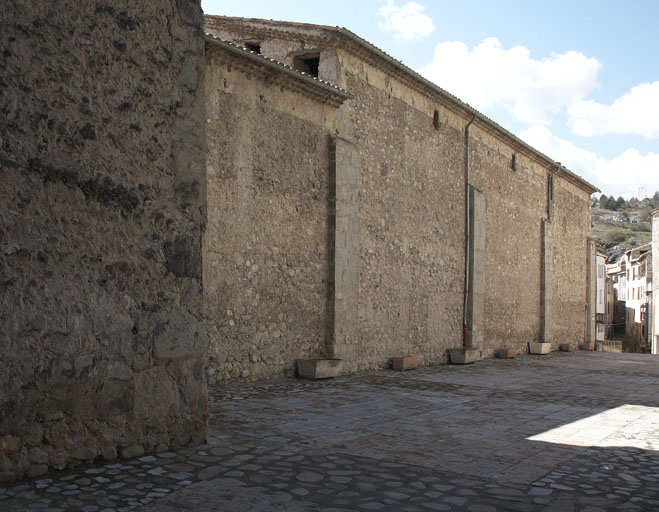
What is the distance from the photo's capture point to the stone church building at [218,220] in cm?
418

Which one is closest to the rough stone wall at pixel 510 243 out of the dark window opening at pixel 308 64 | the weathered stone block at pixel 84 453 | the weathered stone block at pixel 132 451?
the dark window opening at pixel 308 64

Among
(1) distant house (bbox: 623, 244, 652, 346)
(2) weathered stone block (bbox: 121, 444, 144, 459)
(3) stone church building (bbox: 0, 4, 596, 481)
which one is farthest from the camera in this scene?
(1) distant house (bbox: 623, 244, 652, 346)

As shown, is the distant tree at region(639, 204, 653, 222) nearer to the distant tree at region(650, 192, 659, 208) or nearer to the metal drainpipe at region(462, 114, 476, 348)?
the distant tree at region(650, 192, 659, 208)

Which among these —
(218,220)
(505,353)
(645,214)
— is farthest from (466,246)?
(645,214)

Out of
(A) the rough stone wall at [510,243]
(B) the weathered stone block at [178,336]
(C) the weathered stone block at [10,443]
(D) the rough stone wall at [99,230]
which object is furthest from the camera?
(A) the rough stone wall at [510,243]

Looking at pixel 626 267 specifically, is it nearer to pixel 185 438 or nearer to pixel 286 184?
pixel 286 184

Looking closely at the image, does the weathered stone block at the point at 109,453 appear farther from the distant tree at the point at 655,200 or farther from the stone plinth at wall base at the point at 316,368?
the distant tree at the point at 655,200

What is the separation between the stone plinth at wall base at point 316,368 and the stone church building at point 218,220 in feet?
0.78

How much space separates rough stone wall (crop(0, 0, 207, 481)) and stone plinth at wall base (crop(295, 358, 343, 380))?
493 centimetres

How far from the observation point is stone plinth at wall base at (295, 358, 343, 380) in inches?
391

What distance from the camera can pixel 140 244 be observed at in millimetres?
4770

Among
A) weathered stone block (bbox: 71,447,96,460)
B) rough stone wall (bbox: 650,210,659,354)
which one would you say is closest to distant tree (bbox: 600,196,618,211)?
rough stone wall (bbox: 650,210,659,354)

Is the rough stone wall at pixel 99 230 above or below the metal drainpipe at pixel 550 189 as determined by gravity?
below

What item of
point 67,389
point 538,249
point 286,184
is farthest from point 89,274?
point 538,249
